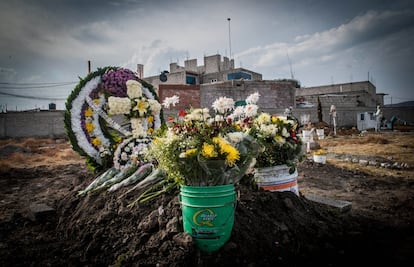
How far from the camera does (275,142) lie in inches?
158

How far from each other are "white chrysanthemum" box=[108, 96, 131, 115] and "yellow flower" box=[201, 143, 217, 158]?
3.51 metres

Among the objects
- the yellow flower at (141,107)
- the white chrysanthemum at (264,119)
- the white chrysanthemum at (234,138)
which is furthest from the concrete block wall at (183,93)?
the white chrysanthemum at (234,138)

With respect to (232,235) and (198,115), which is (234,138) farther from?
(232,235)

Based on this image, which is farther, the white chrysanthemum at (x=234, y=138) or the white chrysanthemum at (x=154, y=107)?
the white chrysanthemum at (x=154, y=107)

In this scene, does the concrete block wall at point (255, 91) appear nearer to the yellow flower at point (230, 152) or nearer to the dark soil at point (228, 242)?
the dark soil at point (228, 242)

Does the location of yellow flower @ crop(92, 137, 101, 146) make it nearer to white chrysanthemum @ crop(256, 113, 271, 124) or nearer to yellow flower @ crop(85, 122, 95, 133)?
yellow flower @ crop(85, 122, 95, 133)

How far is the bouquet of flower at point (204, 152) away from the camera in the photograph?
2.73 metres

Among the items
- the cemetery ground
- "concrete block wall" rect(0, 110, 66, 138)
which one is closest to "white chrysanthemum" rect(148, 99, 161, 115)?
the cemetery ground

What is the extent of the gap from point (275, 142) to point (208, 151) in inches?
64.6

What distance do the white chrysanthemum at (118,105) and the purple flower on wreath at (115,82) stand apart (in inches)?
23.3

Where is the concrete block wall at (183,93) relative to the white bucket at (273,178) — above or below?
above

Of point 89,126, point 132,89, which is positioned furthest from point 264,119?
point 89,126

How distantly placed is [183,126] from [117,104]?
3032mm

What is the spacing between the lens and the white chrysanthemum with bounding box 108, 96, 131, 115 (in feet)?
18.6
